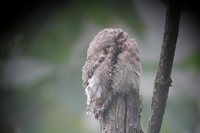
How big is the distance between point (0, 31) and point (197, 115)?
0.29 meters

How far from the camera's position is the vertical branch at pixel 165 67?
47 centimetres

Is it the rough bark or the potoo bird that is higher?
the potoo bird

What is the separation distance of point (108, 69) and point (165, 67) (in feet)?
0.23

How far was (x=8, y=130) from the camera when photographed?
55 centimetres

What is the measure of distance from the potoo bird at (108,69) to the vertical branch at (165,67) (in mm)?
37

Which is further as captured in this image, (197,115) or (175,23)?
(197,115)

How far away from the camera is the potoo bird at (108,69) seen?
1.70 ft

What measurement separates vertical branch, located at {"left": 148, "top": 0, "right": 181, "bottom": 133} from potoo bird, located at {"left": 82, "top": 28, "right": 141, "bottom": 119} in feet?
0.12

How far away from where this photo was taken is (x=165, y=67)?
49 centimetres

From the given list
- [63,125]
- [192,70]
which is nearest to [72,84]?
[63,125]

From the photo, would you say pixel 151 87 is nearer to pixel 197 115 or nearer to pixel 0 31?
pixel 197 115

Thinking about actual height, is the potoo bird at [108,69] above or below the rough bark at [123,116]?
above

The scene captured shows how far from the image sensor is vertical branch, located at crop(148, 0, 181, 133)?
0.47 metres

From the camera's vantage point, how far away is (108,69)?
20.4 inches
